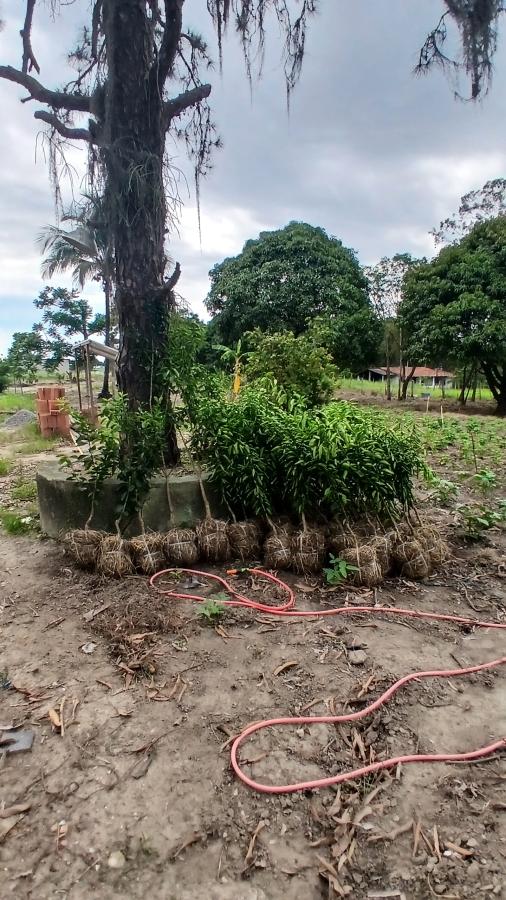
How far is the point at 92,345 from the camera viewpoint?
11.1 meters

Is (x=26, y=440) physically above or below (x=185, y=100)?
below

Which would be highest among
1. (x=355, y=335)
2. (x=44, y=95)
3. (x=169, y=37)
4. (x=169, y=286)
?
(x=169, y=37)

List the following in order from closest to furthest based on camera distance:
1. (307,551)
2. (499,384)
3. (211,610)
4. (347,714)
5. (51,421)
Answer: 1. (347,714)
2. (211,610)
3. (307,551)
4. (51,421)
5. (499,384)

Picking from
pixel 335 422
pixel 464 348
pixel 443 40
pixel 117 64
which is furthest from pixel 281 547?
pixel 464 348

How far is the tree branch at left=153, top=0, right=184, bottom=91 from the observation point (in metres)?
3.81

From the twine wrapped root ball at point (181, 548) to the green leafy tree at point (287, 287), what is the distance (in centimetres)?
1163

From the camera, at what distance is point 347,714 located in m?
1.88

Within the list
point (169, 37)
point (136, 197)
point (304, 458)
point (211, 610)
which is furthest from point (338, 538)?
point (169, 37)

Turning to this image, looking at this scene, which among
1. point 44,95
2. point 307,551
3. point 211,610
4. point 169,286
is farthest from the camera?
point 44,95

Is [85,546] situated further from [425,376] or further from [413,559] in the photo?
[425,376]

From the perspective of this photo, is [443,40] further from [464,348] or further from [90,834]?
[464,348]

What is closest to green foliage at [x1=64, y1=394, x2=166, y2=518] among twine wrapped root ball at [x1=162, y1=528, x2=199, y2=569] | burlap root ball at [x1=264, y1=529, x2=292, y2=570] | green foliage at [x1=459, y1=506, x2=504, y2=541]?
twine wrapped root ball at [x1=162, y1=528, x2=199, y2=569]

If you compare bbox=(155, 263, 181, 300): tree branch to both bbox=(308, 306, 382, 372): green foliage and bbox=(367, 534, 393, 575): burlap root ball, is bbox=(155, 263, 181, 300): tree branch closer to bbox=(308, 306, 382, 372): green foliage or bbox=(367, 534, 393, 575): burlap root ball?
bbox=(367, 534, 393, 575): burlap root ball

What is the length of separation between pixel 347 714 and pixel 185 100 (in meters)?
4.69
